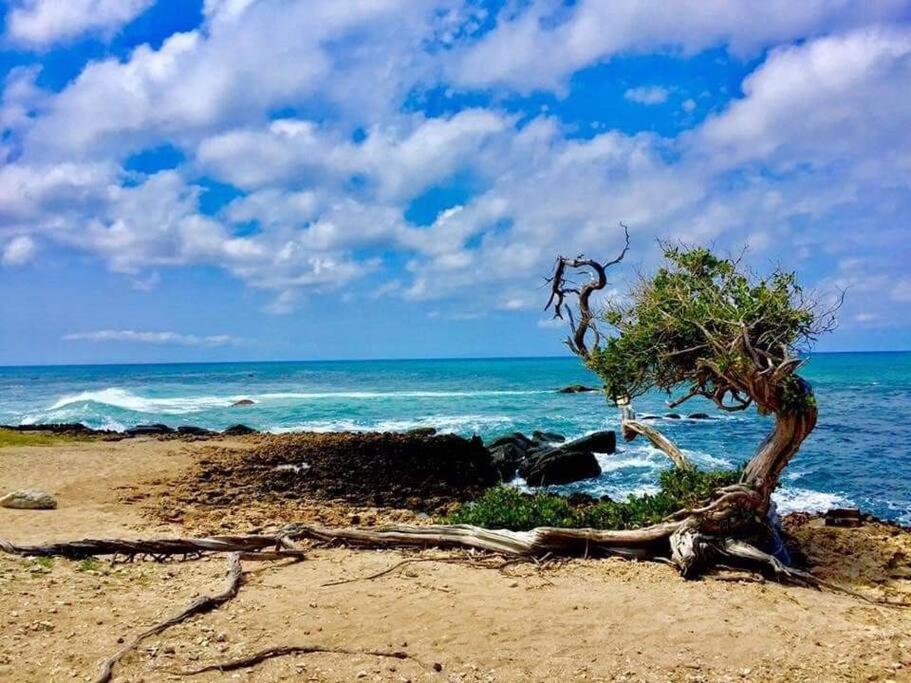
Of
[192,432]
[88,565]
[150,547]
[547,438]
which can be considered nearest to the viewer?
[88,565]

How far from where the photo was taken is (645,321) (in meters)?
11.5

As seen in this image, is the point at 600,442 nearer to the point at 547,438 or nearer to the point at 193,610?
the point at 547,438

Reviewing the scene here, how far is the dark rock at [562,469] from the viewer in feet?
68.6

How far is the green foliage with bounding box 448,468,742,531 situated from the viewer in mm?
10633

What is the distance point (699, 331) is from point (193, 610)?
7.84 metres

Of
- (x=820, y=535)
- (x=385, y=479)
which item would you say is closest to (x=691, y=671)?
(x=820, y=535)

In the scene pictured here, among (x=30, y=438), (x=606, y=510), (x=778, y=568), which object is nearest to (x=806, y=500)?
(x=606, y=510)

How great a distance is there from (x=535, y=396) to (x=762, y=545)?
4849 cm

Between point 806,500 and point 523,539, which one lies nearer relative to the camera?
point 523,539

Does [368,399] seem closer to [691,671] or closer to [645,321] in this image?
[645,321]

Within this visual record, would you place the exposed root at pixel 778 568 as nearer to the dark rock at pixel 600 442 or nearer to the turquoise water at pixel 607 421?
the turquoise water at pixel 607 421

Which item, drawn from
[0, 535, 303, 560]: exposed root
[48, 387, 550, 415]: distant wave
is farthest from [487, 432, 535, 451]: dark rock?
[48, 387, 550, 415]: distant wave

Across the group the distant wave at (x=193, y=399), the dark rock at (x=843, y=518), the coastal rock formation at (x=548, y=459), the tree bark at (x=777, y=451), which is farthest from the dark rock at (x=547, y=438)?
the distant wave at (x=193, y=399)

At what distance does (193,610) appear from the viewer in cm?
737
